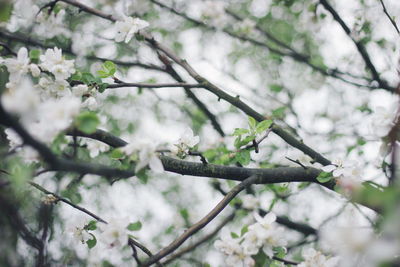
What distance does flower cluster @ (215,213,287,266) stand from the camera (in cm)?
153

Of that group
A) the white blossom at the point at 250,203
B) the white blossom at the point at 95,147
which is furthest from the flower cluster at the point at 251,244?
the white blossom at the point at 250,203

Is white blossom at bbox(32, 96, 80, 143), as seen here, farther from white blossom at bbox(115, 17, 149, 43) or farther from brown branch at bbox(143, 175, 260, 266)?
white blossom at bbox(115, 17, 149, 43)

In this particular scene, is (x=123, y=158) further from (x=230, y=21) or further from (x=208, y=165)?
(x=230, y=21)

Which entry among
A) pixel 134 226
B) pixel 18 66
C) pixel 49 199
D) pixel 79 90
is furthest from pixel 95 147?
pixel 134 226

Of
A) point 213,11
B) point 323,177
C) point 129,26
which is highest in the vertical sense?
point 213,11

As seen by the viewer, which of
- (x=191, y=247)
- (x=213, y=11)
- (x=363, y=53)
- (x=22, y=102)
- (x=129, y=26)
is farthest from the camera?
(x=213, y=11)

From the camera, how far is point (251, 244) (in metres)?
1.54

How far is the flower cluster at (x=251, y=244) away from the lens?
5.02ft

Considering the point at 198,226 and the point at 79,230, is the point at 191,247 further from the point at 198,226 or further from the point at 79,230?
the point at 198,226

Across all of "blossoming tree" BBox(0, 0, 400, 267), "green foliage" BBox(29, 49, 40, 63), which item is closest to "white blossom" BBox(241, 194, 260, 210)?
"blossoming tree" BBox(0, 0, 400, 267)

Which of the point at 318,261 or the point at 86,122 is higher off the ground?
the point at 318,261

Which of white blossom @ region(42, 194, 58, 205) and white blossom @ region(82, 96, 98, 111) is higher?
white blossom @ region(82, 96, 98, 111)

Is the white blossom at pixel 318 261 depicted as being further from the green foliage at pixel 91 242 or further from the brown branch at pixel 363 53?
the brown branch at pixel 363 53

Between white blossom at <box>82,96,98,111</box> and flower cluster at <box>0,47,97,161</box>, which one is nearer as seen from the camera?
flower cluster at <box>0,47,97,161</box>
